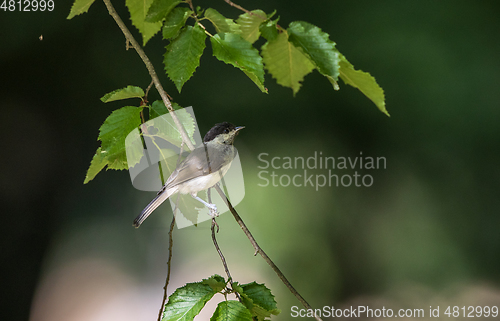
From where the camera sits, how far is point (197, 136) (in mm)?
838

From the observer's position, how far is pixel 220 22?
486 mm

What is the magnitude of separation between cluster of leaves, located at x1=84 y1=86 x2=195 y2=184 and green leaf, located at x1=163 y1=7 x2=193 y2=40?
13cm

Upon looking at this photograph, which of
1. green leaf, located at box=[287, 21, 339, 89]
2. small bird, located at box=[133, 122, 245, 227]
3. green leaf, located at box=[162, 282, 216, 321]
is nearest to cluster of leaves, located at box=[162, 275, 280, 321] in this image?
green leaf, located at box=[162, 282, 216, 321]

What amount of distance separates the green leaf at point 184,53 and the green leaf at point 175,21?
10 millimetres

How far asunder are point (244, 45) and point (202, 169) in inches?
14.4

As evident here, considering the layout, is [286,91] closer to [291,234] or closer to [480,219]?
[291,234]

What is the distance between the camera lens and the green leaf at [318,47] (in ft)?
1.33

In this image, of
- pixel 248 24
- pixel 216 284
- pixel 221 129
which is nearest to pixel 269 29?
pixel 248 24

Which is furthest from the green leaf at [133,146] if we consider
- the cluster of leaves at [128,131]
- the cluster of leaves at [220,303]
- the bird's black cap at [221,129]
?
the bird's black cap at [221,129]

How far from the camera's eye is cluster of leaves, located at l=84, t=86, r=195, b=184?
0.51m

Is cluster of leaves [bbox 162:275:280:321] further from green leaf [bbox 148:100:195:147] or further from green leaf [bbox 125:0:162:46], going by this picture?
green leaf [bbox 125:0:162:46]

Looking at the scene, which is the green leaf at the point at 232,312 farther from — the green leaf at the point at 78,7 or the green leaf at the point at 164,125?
the green leaf at the point at 78,7

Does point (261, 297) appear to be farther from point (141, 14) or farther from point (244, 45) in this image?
point (141, 14)

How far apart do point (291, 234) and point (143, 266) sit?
690mm
